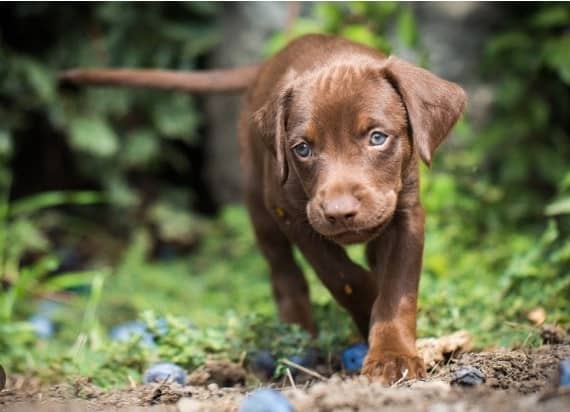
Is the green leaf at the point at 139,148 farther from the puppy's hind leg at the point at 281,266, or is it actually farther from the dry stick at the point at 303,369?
the dry stick at the point at 303,369

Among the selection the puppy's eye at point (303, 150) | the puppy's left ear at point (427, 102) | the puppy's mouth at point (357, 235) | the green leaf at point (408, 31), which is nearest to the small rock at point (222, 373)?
the puppy's mouth at point (357, 235)

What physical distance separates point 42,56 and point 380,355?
474 cm

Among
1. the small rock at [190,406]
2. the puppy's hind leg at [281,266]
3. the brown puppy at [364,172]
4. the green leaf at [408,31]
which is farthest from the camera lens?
the green leaf at [408,31]

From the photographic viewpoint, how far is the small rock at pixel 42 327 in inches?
201

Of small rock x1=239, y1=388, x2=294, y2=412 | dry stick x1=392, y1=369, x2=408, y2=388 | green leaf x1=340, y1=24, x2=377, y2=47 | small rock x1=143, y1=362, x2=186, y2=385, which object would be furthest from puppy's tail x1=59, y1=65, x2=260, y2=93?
small rock x1=239, y1=388, x2=294, y2=412

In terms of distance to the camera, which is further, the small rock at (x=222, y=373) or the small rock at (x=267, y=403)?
the small rock at (x=222, y=373)

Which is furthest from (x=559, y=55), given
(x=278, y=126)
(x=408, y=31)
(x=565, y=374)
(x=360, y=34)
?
(x=565, y=374)

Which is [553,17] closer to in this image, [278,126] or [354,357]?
[278,126]

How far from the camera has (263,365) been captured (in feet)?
12.8

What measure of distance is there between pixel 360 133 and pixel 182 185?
4.81 m

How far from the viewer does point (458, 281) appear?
16.8 feet

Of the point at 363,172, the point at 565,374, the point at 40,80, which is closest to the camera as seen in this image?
the point at 565,374

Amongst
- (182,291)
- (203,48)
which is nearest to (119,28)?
(203,48)

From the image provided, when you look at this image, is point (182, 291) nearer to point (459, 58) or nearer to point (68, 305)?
point (68, 305)
